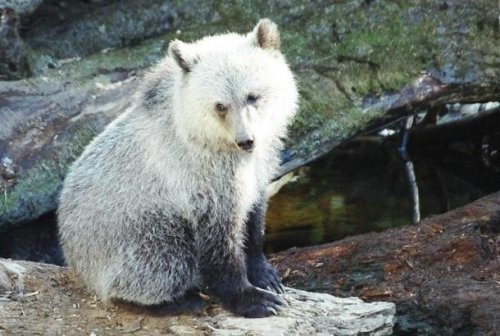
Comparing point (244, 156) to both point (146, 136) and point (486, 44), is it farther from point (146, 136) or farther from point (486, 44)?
point (486, 44)

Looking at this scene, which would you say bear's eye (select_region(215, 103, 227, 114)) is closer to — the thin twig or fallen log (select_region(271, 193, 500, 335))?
fallen log (select_region(271, 193, 500, 335))

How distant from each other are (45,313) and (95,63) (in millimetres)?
3327

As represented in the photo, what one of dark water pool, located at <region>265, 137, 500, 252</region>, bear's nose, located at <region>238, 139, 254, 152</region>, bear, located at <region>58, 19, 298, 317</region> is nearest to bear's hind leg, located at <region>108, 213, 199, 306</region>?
bear, located at <region>58, 19, 298, 317</region>

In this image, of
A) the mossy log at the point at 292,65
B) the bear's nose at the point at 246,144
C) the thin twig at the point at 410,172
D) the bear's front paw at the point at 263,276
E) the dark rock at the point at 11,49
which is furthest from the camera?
the thin twig at the point at 410,172

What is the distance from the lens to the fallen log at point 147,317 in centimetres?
566

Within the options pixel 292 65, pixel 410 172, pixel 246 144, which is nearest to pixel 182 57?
pixel 246 144

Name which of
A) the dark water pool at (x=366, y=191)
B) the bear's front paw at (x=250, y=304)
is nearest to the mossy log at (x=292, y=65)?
the dark water pool at (x=366, y=191)

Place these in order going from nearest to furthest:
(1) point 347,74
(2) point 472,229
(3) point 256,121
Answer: (3) point 256,121 → (2) point 472,229 → (1) point 347,74

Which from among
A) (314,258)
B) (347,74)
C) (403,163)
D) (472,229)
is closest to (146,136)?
(314,258)

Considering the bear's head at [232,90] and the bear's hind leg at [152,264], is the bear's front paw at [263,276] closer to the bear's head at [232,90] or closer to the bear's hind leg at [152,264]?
the bear's hind leg at [152,264]

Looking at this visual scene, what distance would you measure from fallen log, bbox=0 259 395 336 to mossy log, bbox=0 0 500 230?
174cm

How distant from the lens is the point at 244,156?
5797 mm

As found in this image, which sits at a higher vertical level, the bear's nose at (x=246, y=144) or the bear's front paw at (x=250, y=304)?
the bear's nose at (x=246, y=144)

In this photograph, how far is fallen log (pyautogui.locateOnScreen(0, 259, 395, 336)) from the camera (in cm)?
566
